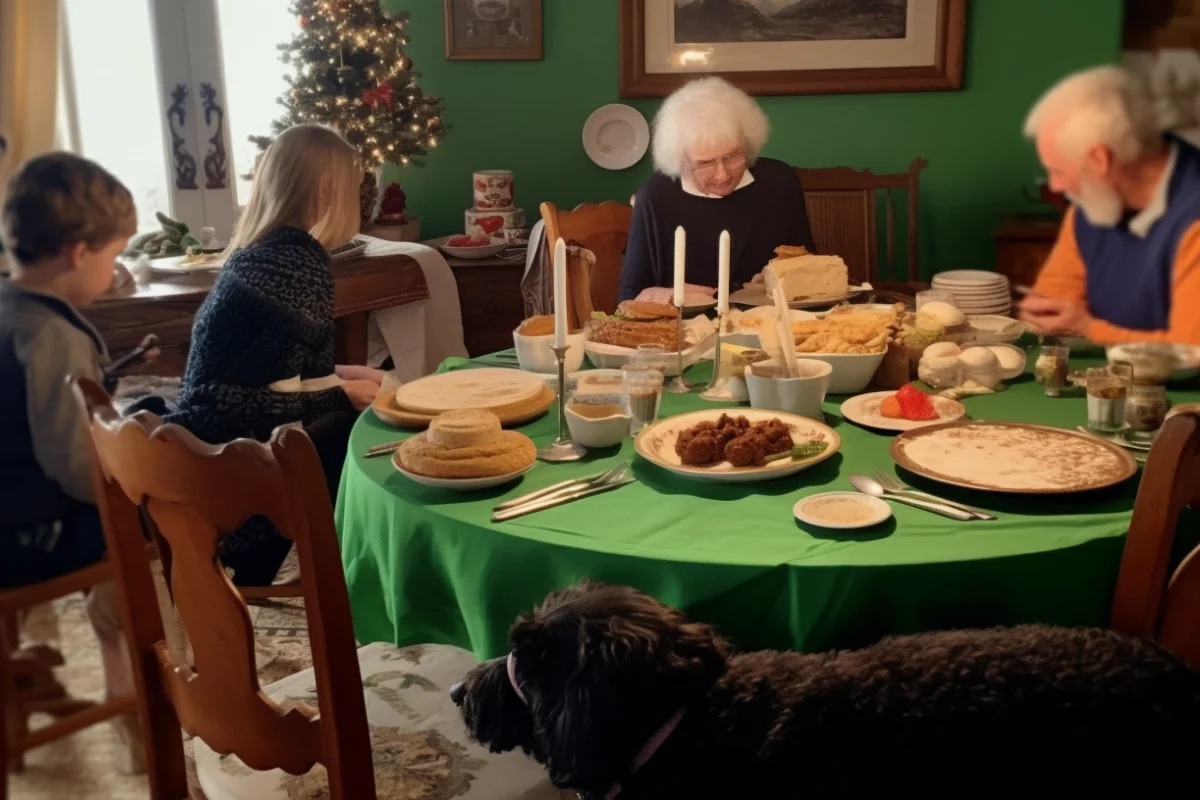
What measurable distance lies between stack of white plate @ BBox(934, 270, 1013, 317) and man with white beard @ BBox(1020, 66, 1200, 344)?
0.65m

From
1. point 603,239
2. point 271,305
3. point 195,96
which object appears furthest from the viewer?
point 195,96

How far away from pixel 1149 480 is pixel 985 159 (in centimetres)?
191

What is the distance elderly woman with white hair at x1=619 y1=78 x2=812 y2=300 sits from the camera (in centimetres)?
253

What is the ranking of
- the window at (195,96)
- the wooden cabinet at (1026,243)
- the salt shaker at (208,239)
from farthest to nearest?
1. the window at (195,96)
2. the salt shaker at (208,239)
3. the wooden cabinet at (1026,243)

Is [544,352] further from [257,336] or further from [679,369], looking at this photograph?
[257,336]

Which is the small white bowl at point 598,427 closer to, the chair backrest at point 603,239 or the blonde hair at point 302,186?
the blonde hair at point 302,186

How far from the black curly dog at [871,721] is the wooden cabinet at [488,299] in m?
2.39

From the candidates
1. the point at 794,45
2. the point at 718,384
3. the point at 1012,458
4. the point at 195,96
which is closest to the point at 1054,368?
the point at 1012,458

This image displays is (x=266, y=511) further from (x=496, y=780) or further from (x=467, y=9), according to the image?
(x=467, y=9)

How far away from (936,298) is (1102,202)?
889 mm

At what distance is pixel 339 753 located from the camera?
36.3 inches

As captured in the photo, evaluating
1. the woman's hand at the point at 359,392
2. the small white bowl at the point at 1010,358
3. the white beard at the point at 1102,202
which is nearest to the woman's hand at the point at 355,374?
the woman's hand at the point at 359,392

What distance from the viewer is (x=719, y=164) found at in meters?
2.52

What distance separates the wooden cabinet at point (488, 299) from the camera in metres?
3.18
